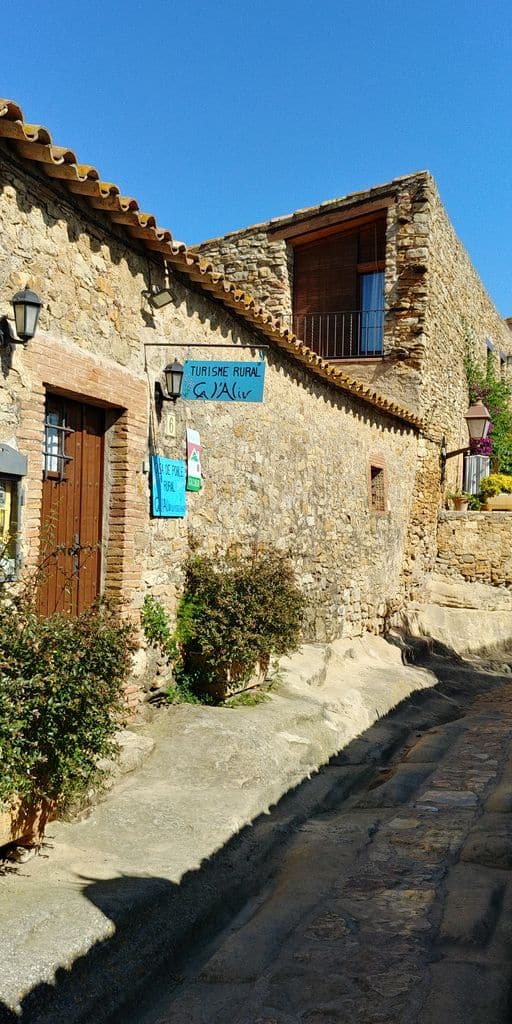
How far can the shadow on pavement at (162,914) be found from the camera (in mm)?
3436

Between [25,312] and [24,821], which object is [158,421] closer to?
[25,312]

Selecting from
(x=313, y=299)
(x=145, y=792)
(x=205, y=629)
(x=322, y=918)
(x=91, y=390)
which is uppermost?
(x=313, y=299)

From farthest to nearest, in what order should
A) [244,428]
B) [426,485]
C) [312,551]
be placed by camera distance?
[426,485] < [312,551] < [244,428]

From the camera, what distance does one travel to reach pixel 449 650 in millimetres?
13914

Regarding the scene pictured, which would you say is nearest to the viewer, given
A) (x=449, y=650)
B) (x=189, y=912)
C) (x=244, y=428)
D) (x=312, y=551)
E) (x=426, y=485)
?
(x=189, y=912)

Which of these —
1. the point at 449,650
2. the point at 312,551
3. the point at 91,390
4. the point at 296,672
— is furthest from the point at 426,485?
the point at 91,390

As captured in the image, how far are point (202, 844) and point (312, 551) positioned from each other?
5978 millimetres

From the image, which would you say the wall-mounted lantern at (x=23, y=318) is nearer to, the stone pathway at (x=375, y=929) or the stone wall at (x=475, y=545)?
the stone pathway at (x=375, y=929)

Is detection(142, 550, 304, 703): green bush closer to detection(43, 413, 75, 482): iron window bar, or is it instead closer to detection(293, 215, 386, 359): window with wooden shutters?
detection(43, 413, 75, 482): iron window bar

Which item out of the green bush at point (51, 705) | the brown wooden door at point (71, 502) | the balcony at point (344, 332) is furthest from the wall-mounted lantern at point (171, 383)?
the balcony at point (344, 332)

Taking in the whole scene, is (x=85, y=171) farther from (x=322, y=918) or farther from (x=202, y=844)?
(x=322, y=918)

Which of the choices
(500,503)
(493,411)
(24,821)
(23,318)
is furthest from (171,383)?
(493,411)

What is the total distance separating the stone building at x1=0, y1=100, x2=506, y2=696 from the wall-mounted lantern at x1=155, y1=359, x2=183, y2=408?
9 cm

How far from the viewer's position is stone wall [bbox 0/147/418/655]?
534 cm
